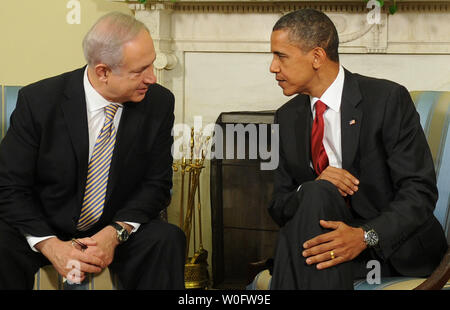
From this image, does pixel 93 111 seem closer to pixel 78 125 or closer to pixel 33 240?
pixel 78 125

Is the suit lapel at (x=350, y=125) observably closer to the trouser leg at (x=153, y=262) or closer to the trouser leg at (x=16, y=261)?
the trouser leg at (x=153, y=262)

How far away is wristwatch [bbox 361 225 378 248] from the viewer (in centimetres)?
213

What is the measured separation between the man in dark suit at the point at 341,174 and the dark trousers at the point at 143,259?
339 mm

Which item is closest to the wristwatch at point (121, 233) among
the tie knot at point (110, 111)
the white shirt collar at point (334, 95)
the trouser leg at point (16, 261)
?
the trouser leg at point (16, 261)

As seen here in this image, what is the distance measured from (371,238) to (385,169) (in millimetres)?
308

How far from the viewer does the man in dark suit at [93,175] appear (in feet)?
7.24

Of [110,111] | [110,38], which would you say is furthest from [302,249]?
[110,38]

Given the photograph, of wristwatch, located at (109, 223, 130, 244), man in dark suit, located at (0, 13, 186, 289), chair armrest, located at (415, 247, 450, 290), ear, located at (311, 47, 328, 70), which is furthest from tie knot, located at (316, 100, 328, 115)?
wristwatch, located at (109, 223, 130, 244)

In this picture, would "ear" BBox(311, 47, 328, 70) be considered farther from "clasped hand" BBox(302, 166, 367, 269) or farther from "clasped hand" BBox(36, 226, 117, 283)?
"clasped hand" BBox(36, 226, 117, 283)

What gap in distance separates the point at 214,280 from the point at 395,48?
145cm

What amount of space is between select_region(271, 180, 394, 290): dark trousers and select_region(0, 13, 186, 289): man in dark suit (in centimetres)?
36

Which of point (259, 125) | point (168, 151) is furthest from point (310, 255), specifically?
point (259, 125)

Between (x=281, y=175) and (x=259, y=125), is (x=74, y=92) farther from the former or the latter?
(x=259, y=125)

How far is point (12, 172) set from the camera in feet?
7.45
